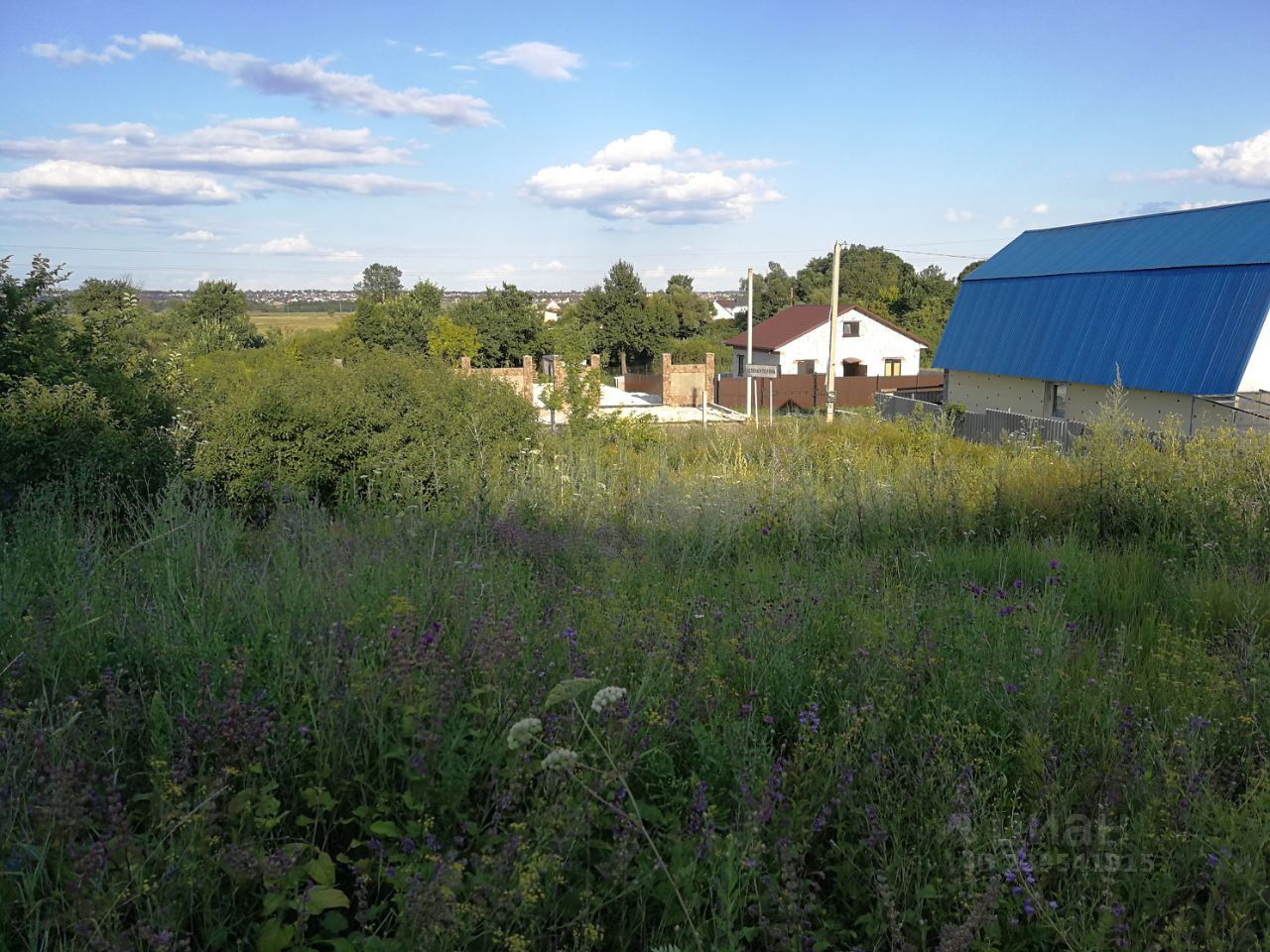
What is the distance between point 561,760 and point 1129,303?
2752 cm

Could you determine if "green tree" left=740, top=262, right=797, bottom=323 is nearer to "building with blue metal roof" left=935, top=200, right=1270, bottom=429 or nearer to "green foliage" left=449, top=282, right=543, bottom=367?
"green foliage" left=449, top=282, right=543, bottom=367

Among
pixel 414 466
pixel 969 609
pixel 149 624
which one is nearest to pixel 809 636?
pixel 969 609

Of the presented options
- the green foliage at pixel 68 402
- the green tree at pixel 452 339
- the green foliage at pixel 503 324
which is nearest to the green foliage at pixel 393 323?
the green tree at pixel 452 339

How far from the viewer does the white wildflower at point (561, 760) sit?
2346 mm

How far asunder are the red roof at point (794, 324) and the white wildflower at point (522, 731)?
1926 inches

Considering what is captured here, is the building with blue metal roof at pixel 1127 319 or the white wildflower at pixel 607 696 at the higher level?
the building with blue metal roof at pixel 1127 319

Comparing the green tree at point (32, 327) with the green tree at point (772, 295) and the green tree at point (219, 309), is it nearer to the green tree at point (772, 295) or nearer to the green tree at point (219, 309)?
the green tree at point (219, 309)

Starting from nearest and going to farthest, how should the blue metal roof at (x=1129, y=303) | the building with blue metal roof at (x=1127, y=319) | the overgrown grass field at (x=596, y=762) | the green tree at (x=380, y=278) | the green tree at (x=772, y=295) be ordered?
the overgrown grass field at (x=596, y=762), the building with blue metal roof at (x=1127, y=319), the blue metal roof at (x=1129, y=303), the green tree at (x=772, y=295), the green tree at (x=380, y=278)

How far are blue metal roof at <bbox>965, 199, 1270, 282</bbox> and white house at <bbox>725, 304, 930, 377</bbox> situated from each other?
1663 cm

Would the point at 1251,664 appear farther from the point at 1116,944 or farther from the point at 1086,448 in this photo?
the point at 1086,448

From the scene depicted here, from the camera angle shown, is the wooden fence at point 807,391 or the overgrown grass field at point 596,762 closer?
the overgrown grass field at point 596,762

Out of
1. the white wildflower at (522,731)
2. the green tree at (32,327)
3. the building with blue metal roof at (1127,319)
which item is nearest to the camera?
the white wildflower at (522,731)

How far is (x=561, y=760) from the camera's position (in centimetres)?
243

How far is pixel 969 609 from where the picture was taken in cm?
443
